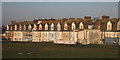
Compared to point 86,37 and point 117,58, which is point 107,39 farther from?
point 117,58

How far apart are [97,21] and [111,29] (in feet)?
21.7

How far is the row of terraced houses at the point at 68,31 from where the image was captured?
84.0m

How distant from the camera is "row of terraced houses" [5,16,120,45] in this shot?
8400 cm

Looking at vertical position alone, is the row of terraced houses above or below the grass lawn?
above

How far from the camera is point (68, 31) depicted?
3703 inches

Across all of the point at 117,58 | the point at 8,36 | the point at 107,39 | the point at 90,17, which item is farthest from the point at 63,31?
the point at 117,58

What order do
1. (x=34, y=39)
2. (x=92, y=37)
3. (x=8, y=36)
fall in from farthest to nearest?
1. (x=8, y=36)
2. (x=34, y=39)
3. (x=92, y=37)

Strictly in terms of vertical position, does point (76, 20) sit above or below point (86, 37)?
above

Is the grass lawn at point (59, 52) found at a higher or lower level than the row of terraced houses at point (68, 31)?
lower

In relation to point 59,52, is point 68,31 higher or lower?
higher

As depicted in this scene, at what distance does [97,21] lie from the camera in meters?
89.9

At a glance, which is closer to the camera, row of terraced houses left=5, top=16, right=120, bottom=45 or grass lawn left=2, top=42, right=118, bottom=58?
grass lawn left=2, top=42, right=118, bottom=58

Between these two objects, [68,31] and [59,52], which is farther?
[68,31]

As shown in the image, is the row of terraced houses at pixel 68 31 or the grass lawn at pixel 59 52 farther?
the row of terraced houses at pixel 68 31
